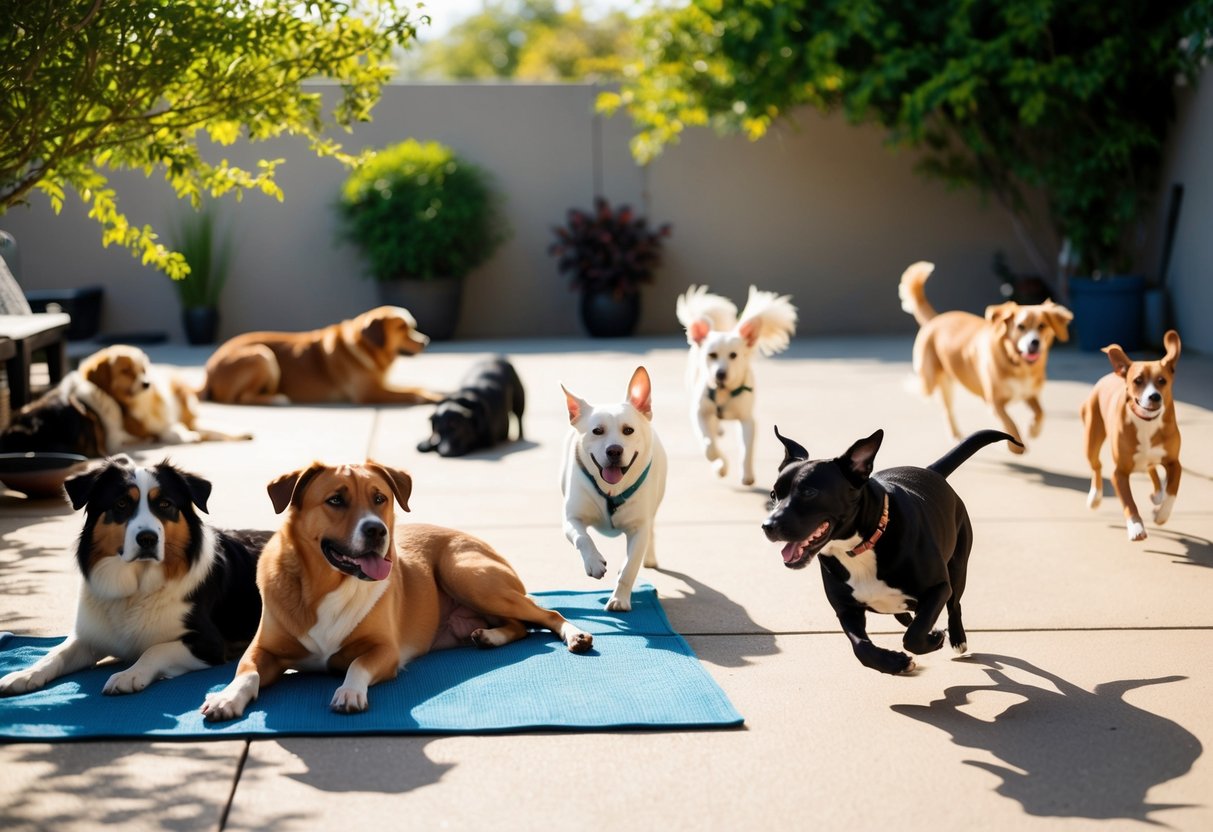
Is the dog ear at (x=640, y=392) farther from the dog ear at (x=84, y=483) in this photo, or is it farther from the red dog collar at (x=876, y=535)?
the dog ear at (x=84, y=483)

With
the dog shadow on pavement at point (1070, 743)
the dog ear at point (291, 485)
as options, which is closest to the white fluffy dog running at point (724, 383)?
the dog shadow on pavement at point (1070, 743)

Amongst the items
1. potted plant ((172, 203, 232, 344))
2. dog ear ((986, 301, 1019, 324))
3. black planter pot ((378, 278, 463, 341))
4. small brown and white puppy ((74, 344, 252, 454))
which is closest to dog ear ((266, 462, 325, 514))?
dog ear ((986, 301, 1019, 324))

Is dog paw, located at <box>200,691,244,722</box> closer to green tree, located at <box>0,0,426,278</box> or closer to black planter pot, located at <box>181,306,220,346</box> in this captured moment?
green tree, located at <box>0,0,426,278</box>

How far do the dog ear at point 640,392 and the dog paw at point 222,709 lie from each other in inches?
80.4

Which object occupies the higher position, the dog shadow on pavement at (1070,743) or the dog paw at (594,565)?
the dog paw at (594,565)

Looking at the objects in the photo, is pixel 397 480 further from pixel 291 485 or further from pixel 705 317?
pixel 705 317

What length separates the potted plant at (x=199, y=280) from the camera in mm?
16156

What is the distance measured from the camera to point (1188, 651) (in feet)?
14.3

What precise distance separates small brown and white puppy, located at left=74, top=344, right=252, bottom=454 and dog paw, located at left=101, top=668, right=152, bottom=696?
490 centimetres

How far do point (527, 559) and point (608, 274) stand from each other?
10.8m

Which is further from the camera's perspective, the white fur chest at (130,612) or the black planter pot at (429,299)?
the black planter pot at (429,299)

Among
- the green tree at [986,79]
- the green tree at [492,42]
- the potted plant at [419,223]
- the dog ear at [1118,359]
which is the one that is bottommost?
the dog ear at [1118,359]

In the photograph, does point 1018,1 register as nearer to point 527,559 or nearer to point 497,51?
point 527,559

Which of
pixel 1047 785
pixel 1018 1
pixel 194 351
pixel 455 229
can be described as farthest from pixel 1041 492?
pixel 194 351
